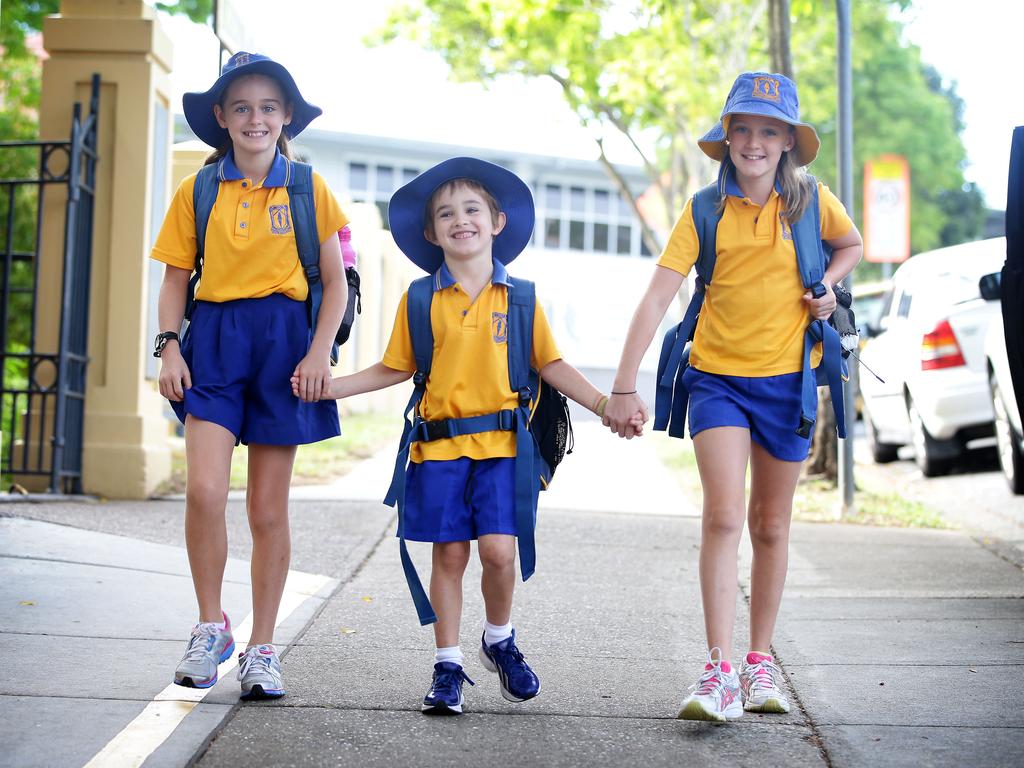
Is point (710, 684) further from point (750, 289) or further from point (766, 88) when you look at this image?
point (766, 88)

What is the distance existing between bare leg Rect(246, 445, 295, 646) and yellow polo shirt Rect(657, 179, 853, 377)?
137cm

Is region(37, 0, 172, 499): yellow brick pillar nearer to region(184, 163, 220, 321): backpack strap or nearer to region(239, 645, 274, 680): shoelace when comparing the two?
region(184, 163, 220, 321): backpack strap

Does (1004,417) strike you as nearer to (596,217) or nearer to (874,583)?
(874,583)

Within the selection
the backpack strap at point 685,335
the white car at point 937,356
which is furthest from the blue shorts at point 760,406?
the white car at point 937,356

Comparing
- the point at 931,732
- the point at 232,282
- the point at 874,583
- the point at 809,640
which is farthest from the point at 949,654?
the point at 232,282

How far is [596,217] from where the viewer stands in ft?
147

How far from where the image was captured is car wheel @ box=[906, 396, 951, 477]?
12.1 meters

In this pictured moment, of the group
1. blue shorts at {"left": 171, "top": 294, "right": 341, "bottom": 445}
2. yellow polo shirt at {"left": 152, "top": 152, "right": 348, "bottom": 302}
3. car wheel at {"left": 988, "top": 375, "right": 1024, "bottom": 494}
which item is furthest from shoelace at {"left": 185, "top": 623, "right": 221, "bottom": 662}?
car wheel at {"left": 988, "top": 375, "right": 1024, "bottom": 494}

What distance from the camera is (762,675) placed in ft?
14.7

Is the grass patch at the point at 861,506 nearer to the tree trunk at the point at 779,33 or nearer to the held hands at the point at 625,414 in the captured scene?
the tree trunk at the point at 779,33

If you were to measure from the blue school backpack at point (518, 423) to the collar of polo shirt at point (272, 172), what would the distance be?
552 millimetres

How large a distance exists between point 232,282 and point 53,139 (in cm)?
561

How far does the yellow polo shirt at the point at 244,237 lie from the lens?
4449 mm

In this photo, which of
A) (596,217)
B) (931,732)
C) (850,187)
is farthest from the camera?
(596,217)
